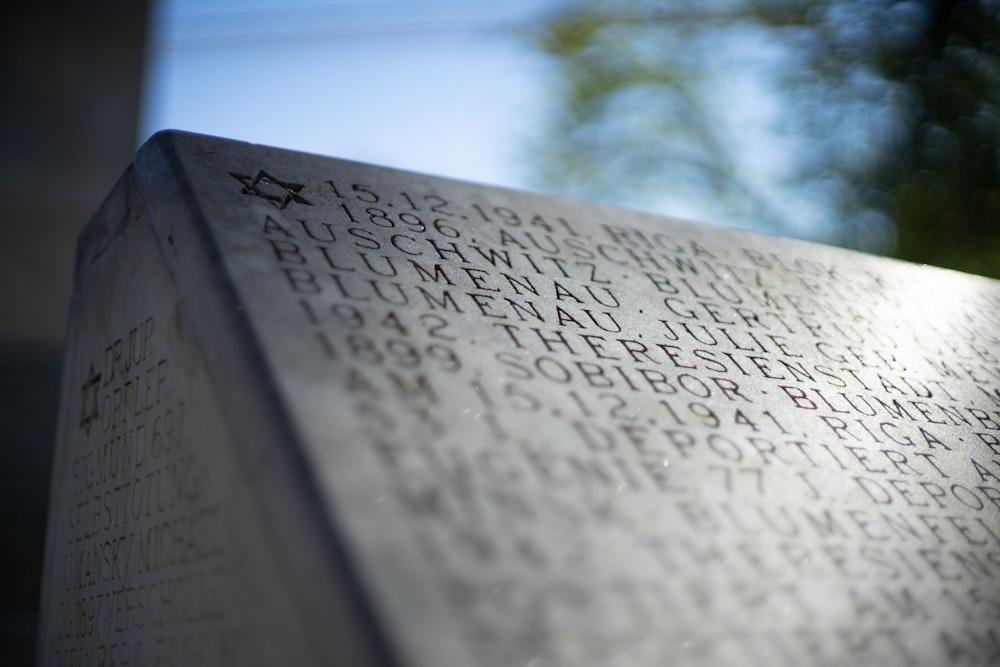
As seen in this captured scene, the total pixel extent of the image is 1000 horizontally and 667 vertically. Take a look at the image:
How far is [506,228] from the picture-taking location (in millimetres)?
2248

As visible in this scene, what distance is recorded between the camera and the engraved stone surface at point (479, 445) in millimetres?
1299

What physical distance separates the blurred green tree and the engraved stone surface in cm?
465

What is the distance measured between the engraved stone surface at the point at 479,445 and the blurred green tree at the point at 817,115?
15.3ft

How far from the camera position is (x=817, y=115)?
7.36 m

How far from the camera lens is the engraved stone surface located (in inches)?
51.1

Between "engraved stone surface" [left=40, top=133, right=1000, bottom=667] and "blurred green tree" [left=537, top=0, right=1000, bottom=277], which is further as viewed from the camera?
"blurred green tree" [left=537, top=0, right=1000, bottom=277]

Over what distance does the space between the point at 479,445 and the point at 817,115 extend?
668 cm

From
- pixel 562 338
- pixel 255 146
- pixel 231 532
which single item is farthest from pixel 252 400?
pixel 255 146

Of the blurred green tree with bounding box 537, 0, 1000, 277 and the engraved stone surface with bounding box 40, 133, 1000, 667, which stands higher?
the blurred green tree with bounding box 537, 0, 1000, 277

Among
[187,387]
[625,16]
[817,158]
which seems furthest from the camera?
[625,16]

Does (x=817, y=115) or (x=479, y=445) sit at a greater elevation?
(x=817, y=115)

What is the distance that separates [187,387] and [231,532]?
344 millimetres

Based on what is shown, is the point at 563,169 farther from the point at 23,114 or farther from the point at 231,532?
the point at 231,532

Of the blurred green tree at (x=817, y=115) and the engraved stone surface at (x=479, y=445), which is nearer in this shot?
the engraved stone surface at (x=479, y=445)
